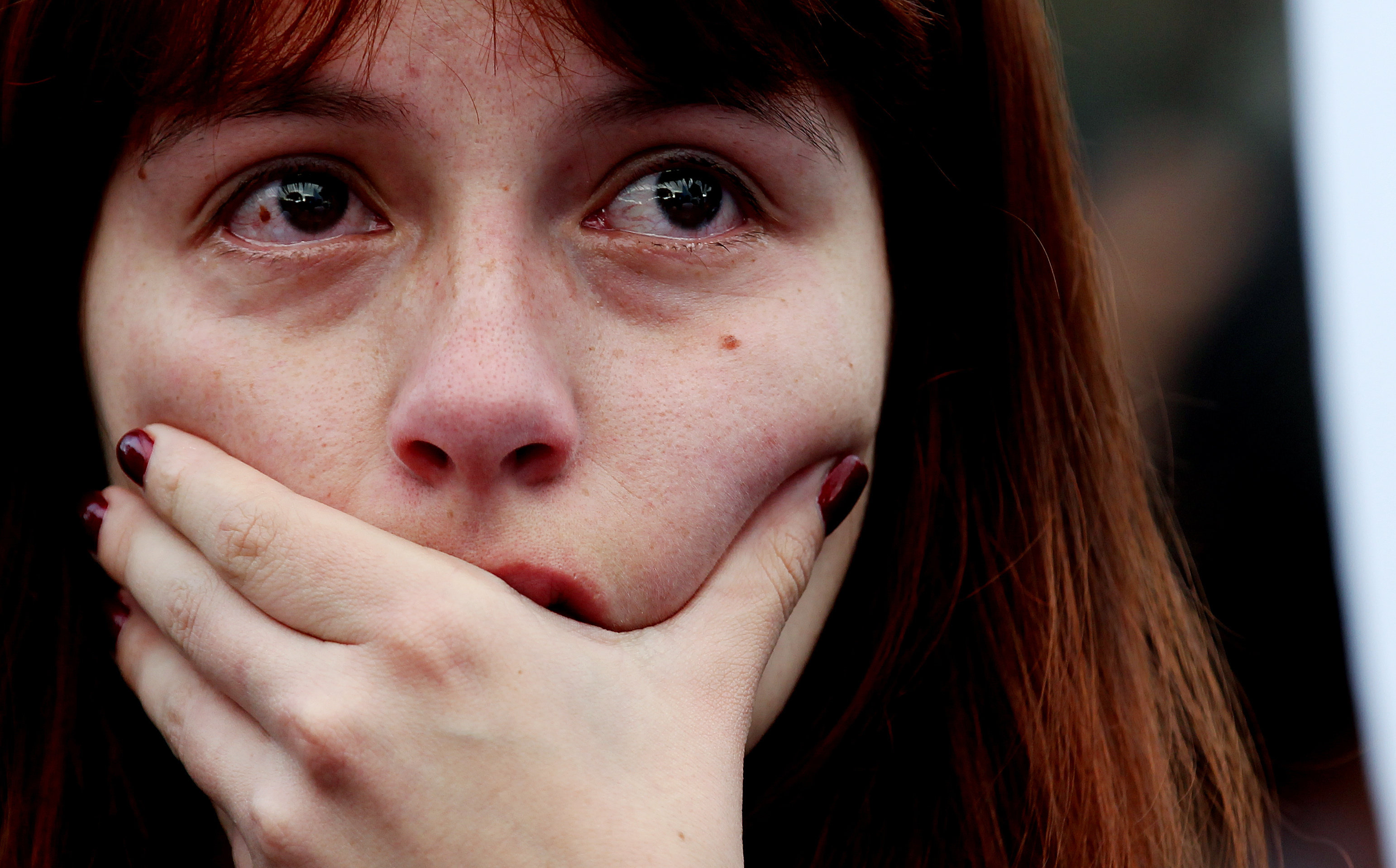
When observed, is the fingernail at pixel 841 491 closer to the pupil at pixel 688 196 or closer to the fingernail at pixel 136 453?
the pupil at pixel 688 196

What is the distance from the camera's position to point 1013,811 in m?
1.52

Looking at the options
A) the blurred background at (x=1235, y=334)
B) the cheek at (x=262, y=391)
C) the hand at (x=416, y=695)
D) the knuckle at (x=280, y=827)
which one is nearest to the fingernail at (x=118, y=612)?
the hand at (x=416, y=695)

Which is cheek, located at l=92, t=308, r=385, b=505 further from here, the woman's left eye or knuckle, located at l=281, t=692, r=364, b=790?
the woman's left eye

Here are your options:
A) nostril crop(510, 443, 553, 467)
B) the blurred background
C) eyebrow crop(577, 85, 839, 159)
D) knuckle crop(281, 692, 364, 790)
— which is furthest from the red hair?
the blurred background

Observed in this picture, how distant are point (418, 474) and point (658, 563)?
0.28 metres

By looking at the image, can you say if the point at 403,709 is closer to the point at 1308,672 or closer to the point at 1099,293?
the point at 1099,293

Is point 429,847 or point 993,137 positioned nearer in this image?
point 429,847

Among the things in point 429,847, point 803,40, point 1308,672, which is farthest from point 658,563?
point 1308,672

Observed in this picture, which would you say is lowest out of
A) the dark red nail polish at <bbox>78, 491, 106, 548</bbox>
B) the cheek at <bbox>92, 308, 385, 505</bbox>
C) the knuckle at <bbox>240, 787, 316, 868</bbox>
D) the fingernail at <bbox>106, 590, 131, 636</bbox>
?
the knuckle at <bbox>240, 787, 316, 868</bbox>

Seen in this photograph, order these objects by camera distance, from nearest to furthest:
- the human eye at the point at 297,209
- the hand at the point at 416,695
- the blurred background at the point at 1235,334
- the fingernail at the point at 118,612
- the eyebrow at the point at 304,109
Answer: the hand at the point at 416,695 → the eyebrow at the point at 304,109 → the human eye at the point at 297,209 → the fingernail at the point at 118,612 → the blurred background at the point at 1235,334

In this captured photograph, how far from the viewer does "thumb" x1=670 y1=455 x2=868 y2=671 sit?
1229 mm

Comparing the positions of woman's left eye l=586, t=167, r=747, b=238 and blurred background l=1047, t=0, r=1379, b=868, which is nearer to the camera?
woman's left eye l=586, t=167, r=747, b=238

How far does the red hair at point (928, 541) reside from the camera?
52.5 inches

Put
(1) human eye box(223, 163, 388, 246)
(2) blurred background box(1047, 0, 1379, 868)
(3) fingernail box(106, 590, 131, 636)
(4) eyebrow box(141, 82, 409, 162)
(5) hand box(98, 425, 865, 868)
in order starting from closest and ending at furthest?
(5) hand box(98, 425, 865, 868) < (4) eyebrow box(141, 82, 409, 162) < (1) human eye box(223, 163, 388, 246) < (3) fingernail box(106, 590, 131, 636) < (2) blurred background box(1047, 0, 1379, 868)
